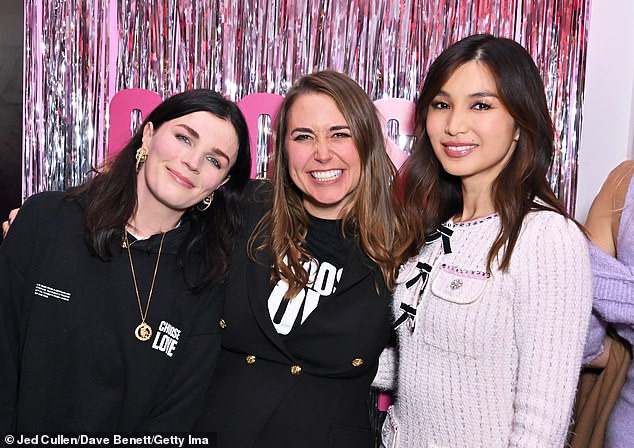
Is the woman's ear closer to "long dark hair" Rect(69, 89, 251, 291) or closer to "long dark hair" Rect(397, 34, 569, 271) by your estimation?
"long dark hair" Rect(69, 89, 251, 291)

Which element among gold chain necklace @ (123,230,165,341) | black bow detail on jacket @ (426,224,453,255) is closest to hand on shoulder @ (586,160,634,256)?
black bow detail on jacket @ (426,224,453,255)

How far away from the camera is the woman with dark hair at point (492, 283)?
137cm

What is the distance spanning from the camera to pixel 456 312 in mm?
1486

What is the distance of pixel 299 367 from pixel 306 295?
198 mm

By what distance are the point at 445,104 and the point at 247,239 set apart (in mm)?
689

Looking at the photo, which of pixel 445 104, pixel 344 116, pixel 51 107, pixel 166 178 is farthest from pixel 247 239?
pixel 51 107

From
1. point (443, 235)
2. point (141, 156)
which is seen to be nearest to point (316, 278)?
point (443, 235)

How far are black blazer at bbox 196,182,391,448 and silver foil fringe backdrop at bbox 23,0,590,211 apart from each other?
2.31 ft

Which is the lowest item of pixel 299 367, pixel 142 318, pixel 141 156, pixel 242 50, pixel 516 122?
pixel 299 367

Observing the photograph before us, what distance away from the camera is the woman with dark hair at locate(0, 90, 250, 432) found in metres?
1.63

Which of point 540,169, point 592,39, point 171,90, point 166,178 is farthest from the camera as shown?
point 171,90

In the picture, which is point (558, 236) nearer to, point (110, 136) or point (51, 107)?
point (110, 136)

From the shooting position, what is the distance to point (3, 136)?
7.43ft

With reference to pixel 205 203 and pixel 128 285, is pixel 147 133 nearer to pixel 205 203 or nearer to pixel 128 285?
pixel 205 203
